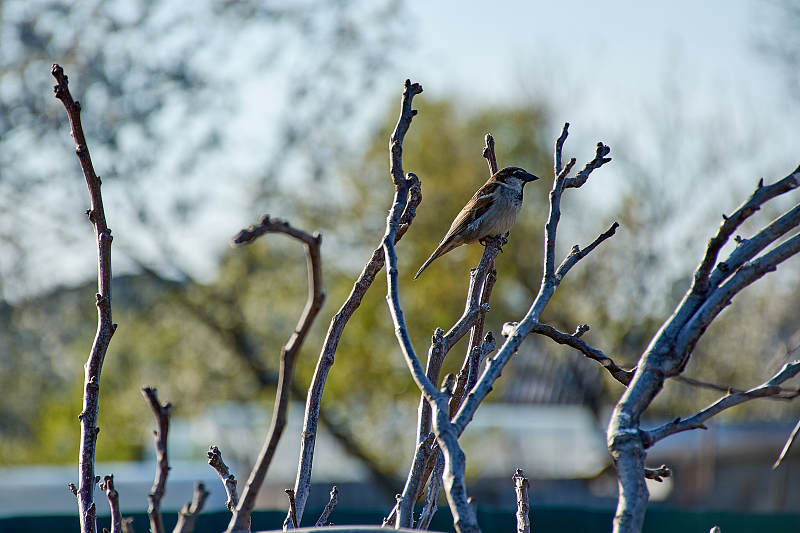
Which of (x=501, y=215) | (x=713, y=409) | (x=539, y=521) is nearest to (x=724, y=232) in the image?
(x=713, y=409)

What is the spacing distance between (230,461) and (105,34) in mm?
6790

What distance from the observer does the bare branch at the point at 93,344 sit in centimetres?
181

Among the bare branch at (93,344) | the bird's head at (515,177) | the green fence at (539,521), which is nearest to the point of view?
the bare branch at (93,344)

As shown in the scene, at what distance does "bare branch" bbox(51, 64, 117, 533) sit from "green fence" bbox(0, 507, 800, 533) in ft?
6.43

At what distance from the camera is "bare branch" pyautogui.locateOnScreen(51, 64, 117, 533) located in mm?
1813

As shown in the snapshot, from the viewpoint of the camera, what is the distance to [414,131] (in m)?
16.6

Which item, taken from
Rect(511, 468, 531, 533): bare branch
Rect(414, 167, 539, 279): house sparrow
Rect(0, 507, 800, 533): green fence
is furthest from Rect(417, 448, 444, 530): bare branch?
Rect(414, 167, 539, 279): house sparrow

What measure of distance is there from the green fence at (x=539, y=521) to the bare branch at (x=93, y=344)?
1.96 meters

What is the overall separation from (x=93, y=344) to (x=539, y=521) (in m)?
3.10

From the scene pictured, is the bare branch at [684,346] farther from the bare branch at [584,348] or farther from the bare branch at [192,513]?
the bare branch at [192,513]

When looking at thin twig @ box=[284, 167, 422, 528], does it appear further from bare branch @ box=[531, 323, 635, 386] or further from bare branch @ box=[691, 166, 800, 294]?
bare branch @ box=[691, 166, 800, 294]

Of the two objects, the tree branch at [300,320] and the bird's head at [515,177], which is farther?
the bird's head at [515,177]

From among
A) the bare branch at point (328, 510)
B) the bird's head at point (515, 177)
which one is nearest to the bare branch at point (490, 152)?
the bare branch at point (328, 510)

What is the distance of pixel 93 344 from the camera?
6.02 feet
